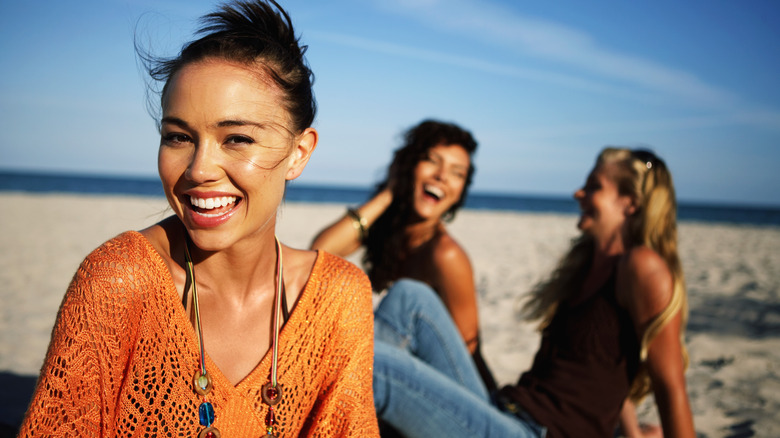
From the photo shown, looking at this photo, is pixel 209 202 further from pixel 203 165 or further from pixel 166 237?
pixel 166 237

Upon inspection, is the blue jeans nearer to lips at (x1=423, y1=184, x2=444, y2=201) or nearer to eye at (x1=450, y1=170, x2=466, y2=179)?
lips at (x1=423, y1=184, x2=444, y2=201)

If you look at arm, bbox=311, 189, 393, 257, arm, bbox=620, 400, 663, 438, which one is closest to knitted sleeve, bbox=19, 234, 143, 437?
arm, bbox=311, 189, 393, 257

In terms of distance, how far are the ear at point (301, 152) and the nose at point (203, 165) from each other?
10.8 inches

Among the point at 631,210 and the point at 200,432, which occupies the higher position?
the point at 631,210

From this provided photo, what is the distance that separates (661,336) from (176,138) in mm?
2185

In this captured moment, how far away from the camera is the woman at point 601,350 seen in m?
2.28

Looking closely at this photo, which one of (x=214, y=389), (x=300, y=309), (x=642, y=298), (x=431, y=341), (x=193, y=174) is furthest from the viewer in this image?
(x=431, y=341)

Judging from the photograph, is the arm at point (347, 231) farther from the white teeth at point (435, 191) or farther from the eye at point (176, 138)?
the eye at point (176, 138)

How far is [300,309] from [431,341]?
3.90ft

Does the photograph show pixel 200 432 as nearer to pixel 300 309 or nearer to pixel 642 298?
pixel 300 309

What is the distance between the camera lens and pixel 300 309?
172 cm

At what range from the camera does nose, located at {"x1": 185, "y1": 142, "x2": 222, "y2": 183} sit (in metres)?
1.39

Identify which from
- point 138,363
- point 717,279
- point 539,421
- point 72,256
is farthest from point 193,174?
Result: point 717,279

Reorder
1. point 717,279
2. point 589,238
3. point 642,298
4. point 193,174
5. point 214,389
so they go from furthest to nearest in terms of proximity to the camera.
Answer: point 717,279, point 589,238, point 642,298, point 214,389, point 193,174
